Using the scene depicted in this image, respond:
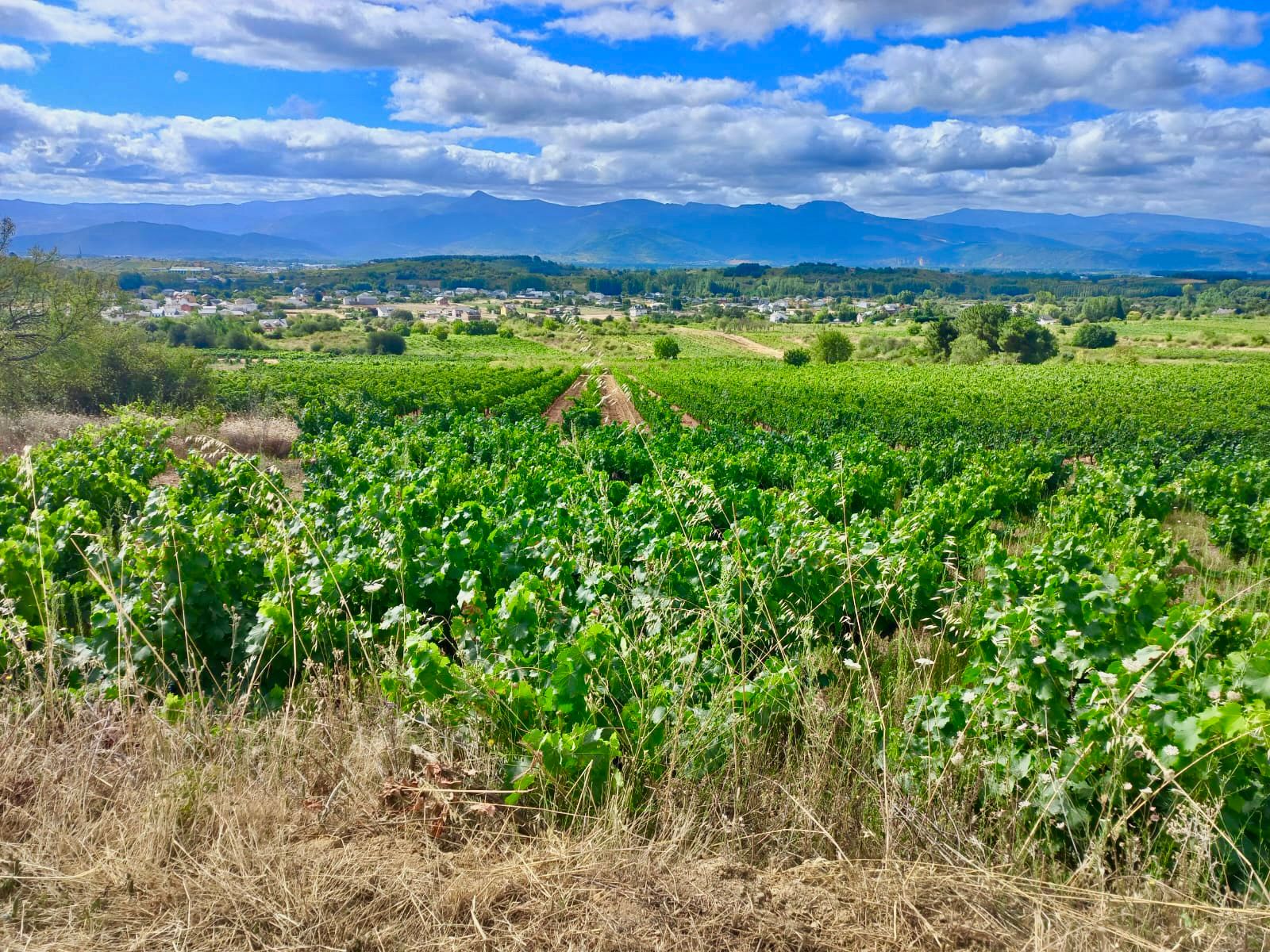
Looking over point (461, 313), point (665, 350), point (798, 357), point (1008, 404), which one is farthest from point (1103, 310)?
point (1008, 404)

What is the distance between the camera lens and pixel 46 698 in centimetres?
356

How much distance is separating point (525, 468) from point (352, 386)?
28.7m

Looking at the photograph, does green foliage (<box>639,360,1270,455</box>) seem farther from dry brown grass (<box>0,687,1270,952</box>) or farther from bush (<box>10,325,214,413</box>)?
bush (<box>10,325,214,413</box>)

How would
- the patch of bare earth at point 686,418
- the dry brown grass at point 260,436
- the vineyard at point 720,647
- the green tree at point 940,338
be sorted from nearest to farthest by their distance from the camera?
the vineyard at point 720,647 → the dry brown grass at point 260,436 → the patch of bare earth at point 686,418 → the green tree at point 940,338

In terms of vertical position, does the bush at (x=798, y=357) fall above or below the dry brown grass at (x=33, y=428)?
above

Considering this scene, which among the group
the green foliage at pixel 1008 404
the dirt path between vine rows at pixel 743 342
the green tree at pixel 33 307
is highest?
the dirt path between vine rows at pixel 743 342

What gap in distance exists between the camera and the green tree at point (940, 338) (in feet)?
282

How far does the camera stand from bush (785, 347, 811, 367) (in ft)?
263

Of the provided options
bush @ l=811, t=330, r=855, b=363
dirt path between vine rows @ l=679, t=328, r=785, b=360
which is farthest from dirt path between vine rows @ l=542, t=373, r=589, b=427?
dirt path between vine rows @ l=679, t=328, r=785, b=360

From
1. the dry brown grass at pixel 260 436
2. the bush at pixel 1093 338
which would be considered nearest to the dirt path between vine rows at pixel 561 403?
Result: the dry brown grass at pixel 260 436

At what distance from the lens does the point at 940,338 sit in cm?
8631

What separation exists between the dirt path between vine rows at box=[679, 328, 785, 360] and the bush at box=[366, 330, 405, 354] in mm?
45514

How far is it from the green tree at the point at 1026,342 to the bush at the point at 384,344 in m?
71.3

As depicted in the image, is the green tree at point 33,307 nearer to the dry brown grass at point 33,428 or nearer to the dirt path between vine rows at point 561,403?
the dry brown grass at point 33,428
